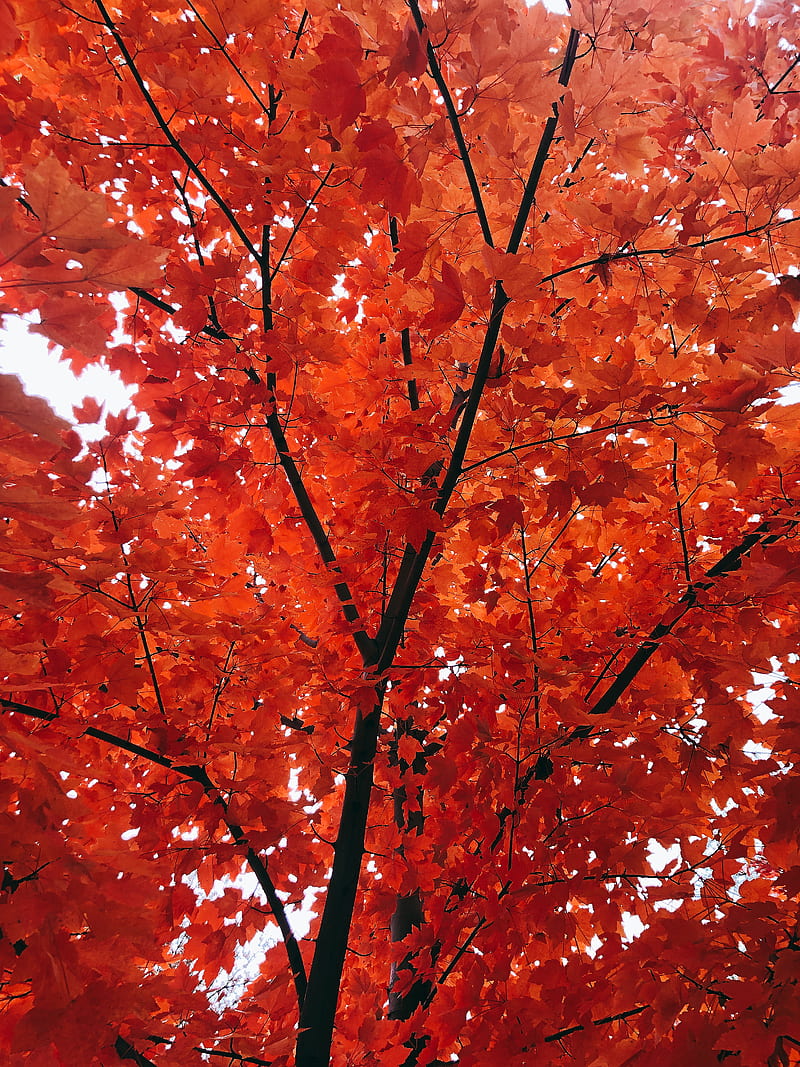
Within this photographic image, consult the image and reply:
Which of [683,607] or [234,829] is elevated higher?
[683,607]

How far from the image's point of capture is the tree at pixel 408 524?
1129 millimetres

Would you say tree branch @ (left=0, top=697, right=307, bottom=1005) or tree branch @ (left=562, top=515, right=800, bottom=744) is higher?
tree branch @ (left=562, top=515, right=800, bottom=744)

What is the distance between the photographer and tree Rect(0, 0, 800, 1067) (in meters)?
1.13

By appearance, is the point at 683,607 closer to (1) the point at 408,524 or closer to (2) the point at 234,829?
(1) the point at 408,524

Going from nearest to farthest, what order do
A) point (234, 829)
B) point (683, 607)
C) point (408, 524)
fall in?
point (408, 524) → point (234, 829) → point (683, 607)

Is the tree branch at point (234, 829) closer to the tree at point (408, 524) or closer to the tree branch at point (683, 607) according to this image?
the tree at point (408, 524)

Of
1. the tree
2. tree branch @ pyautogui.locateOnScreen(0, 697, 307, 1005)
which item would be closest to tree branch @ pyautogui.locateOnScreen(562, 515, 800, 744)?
the tree

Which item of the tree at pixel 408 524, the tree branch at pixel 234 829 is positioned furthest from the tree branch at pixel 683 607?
the tree branch at pixel 234 829

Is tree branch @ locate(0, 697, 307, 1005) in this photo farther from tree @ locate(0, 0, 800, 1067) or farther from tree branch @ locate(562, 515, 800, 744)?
tree branch @ locate(562, 515, 800, 744)

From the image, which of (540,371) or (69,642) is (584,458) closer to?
(540,371)

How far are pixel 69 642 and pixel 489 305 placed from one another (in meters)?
1.30

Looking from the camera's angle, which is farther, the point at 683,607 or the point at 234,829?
the point at 683,607

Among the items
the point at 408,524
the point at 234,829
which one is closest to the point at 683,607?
the point at 408,524

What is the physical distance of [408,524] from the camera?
1.58m
